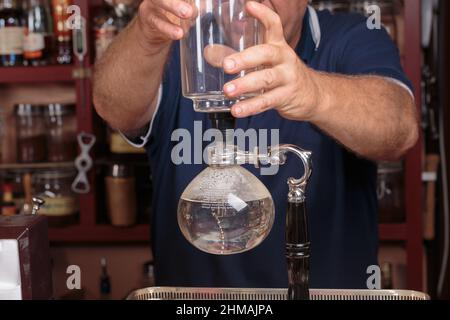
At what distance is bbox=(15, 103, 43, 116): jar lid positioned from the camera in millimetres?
2502

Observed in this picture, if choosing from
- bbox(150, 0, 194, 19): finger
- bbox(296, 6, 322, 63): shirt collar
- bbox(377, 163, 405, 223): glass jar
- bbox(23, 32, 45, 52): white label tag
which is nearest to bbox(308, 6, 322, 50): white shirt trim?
bbox(296, 6, 322, 63): shirt collar

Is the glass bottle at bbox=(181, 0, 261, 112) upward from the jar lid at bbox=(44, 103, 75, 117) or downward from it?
upward

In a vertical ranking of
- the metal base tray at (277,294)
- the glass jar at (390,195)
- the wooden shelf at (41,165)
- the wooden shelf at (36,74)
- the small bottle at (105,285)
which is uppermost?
the wooden shelf at (36,74)

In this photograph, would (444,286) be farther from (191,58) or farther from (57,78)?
(191,58)

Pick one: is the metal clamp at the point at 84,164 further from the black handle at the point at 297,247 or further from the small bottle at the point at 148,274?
the black handle at the point at 297,247

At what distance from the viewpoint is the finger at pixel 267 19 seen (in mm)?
823

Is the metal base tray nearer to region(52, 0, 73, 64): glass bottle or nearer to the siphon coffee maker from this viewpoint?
the siphon coffee maker

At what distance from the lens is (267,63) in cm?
83

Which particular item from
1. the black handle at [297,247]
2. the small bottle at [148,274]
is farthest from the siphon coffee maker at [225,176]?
the small bottle at [148,274]

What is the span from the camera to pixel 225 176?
3.12 ft

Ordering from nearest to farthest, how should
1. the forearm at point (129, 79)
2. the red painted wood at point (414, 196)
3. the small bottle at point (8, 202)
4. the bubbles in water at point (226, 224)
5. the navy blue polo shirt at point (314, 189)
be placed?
the bubbles in water at point (226, 224) < the forearm at point (129, 79) < the navy blue polo shirt at point (314, 189) < the red painted wood at point (414, 196) < the small bottle at point (8, 202)

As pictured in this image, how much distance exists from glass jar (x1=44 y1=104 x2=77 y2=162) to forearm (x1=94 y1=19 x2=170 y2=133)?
107cm

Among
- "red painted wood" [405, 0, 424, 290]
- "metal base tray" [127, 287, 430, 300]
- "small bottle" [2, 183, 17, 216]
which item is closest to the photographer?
"metal base tray" [127, 287, 430, 300]

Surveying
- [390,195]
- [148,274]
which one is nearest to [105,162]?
[148,274]
